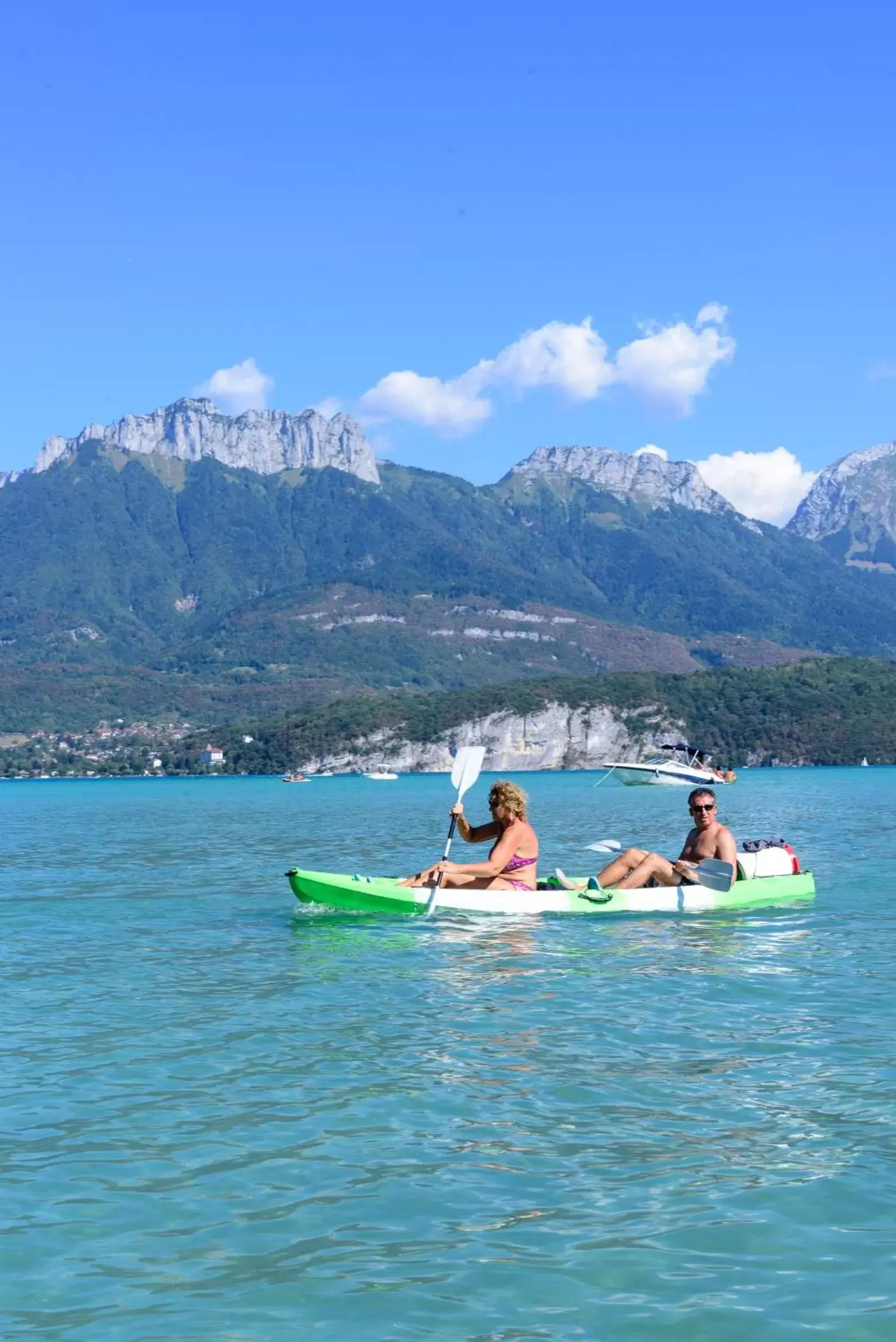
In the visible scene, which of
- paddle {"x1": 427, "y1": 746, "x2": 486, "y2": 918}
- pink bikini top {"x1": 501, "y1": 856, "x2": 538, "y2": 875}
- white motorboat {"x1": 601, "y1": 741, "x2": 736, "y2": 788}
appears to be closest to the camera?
pink bikini top {"x1": 501, "y1": 856, "x2": 538, "y2": 875}

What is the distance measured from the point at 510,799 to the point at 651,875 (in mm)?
4424

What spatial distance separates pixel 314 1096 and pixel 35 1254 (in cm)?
402

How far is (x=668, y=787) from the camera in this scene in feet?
554

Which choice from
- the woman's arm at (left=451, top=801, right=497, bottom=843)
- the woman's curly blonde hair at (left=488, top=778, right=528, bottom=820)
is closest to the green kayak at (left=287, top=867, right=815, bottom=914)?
the woman's arm at (left=451, top=801, right=497, bottom=843)

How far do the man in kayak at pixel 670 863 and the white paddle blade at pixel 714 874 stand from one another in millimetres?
140

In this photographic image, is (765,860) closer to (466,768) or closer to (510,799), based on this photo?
(466,768)

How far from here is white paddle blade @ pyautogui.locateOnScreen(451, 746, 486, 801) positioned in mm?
29031

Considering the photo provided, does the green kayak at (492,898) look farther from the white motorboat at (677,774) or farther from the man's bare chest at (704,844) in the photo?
the white motorboat at (677,774)

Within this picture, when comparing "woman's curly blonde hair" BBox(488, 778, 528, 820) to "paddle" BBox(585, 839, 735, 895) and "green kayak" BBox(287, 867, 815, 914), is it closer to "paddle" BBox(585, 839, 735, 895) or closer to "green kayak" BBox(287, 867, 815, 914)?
"green kayak" BBox(287, 867, 815, 914)

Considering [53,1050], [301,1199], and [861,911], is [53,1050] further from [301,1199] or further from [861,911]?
[861,911]

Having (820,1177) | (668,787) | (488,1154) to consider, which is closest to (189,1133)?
(488,1154)

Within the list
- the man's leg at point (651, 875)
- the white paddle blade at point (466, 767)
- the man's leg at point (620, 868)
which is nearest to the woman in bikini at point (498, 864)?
the man's leg at point (620, 868)

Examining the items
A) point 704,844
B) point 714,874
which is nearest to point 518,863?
point 714,874

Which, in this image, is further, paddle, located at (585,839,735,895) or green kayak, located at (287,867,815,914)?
paddle, located at (585,839,735,895)
